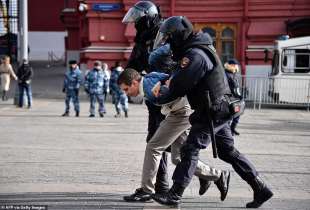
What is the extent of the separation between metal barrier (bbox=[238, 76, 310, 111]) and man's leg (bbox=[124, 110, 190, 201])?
14158mm

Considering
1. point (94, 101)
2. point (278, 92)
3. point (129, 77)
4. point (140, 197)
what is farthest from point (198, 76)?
point (278, 92)

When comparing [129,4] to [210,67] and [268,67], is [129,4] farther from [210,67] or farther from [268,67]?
[210,67]

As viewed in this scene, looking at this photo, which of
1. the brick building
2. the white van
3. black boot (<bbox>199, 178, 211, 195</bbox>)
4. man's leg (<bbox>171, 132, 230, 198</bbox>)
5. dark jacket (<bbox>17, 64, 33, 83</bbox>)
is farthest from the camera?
the brick building

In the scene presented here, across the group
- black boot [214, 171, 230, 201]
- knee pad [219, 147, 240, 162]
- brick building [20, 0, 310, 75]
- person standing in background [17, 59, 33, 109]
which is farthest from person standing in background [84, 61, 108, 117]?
knee pad [219, 147, 240, 162]

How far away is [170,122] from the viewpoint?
6.52 metres

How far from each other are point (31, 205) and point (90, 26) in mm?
20130

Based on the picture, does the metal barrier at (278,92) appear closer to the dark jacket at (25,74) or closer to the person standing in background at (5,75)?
the dark jacket at (25,74)

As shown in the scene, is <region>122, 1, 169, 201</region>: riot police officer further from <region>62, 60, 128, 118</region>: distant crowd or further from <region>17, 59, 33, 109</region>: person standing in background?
<region>17, 59, 33, 109</region>: person standing in background

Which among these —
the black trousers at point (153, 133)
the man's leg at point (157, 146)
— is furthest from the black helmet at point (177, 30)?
the black trousers at point (153, 133)

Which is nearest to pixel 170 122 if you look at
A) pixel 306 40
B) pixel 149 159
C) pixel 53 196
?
pixel 149 159

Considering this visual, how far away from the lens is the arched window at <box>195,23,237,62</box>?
25281 millimetres

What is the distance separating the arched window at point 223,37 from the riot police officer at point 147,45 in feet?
60.3

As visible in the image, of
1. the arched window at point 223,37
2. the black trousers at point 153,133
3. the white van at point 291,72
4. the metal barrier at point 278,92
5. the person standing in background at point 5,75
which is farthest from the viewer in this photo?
the arched window at point 223,37

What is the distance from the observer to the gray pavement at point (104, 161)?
269 inches
